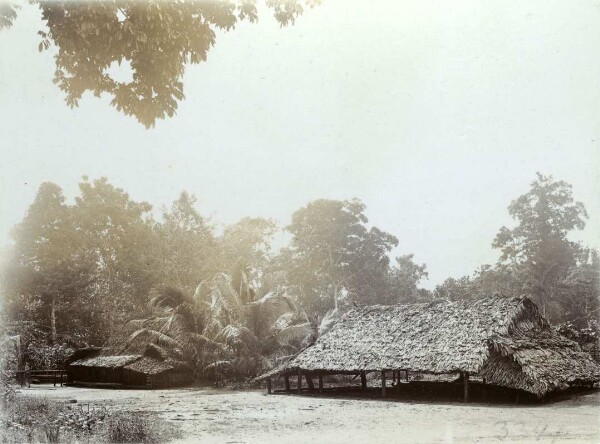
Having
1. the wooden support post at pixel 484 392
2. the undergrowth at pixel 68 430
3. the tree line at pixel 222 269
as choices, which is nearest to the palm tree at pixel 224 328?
the tree line at pixel 222 269

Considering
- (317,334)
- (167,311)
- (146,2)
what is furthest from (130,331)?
(146,2)

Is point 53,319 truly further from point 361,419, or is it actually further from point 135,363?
point 361,419

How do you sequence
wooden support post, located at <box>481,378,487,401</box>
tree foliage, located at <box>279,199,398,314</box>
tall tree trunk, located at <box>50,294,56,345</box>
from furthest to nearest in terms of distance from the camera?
tree foliage, located at <box>279,199,398,314</box> < tall tree trunk, located at <box>50,294,56,345</box> < wooden support post, located at <box>481,378,487,401</box>

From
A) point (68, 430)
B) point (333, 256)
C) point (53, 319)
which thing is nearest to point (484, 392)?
point (68, 430)

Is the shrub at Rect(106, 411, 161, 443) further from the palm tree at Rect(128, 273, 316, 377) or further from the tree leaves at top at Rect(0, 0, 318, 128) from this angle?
the palm tree at Rect(128, 273, 316, 377)

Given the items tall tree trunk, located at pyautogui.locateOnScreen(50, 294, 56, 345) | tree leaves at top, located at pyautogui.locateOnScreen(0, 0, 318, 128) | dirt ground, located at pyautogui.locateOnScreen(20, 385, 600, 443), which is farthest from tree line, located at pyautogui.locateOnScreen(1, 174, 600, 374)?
tree leaves at top, located at pyautogui.locateOnScreen(0, 0, 318, 128)

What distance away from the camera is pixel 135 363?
1917cm

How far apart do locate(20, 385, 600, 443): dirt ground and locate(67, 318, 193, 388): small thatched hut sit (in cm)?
295

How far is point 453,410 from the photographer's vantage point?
12.0 meters

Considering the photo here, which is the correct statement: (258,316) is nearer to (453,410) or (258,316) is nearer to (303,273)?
(303,273)

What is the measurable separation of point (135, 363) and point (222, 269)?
15.5 feet

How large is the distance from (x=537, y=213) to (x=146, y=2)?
24110mm

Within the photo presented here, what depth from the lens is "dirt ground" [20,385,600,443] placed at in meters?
8.64

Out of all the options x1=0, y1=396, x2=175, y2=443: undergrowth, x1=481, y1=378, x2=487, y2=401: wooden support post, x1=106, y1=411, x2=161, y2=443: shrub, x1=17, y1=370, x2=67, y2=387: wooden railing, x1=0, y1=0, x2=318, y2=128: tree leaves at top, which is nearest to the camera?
x1=0, y1=0, x2=318, y2=128: tree leaves at top
